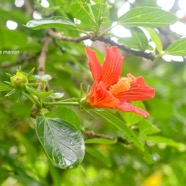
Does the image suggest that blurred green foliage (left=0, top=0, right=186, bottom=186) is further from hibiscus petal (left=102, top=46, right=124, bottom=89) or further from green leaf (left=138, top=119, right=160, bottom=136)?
hibiscus petal (left=102, top=46, right=124, bottom=89)

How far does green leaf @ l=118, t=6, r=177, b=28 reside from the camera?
0.99m

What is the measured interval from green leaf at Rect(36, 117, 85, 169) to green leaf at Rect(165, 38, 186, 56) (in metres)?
0.33

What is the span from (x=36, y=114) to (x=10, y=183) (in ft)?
4.16

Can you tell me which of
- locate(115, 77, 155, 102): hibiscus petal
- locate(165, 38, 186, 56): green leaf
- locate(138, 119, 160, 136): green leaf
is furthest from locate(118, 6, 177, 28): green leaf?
locate(138, 119, 160, 136): green leaf

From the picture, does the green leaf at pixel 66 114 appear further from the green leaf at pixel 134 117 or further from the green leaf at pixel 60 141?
the green leaf at pixel 134 117

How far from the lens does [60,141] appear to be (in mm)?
859

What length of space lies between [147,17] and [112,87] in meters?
0.20

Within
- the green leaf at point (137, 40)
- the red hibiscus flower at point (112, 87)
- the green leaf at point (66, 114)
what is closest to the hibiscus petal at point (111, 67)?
the red hibiscus flower at point (112, 87)

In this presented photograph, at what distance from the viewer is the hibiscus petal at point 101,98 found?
0.85 meters

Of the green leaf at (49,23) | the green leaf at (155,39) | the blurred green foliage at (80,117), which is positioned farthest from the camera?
the blurred green foliage at (80,117)

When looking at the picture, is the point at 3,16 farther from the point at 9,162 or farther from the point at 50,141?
the point at 50,141

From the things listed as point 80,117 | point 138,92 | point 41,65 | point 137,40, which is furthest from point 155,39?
point 80,117

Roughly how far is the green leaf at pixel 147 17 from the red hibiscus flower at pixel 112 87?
0.13 m

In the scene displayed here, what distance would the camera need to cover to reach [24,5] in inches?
74.3
